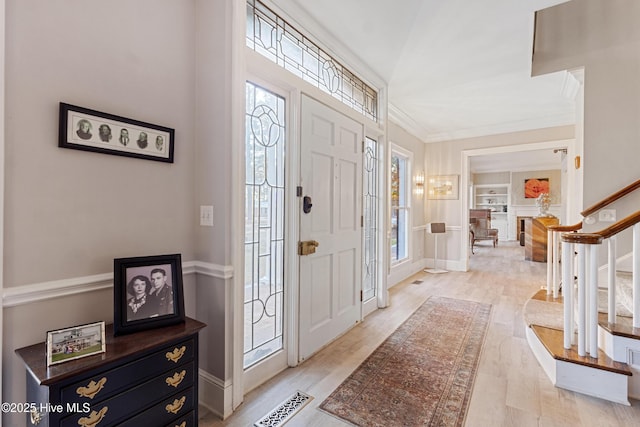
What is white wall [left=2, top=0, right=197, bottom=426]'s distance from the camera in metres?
1.22

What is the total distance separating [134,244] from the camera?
159 centimetres

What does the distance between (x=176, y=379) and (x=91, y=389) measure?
347mm

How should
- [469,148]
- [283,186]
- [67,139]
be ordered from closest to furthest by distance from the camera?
[67,139], [283,186], [469,148]

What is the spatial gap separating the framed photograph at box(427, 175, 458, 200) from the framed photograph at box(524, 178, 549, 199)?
645 centimetres

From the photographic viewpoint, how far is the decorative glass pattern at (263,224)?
78.6 inches

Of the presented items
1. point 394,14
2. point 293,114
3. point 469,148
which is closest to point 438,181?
point 469,148

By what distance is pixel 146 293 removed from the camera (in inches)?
58.0

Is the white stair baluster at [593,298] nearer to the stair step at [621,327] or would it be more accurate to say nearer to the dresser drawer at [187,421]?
the stair step at [621,327]

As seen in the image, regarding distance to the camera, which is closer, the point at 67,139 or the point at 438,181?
the point at 67,139

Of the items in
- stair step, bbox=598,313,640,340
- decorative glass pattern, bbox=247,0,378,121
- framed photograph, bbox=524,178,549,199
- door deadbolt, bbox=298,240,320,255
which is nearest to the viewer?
stair step, bbox=598,313,640,340

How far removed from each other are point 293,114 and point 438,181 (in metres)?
4.39

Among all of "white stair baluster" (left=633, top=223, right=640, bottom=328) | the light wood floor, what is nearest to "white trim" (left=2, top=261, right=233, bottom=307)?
the light wood floor

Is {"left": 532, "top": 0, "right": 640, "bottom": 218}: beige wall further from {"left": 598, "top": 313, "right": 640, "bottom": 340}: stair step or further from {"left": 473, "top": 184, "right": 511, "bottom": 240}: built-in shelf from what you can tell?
{"left": 473, "top": 184, "right": 511, "bottom": 240}: built-in shelf

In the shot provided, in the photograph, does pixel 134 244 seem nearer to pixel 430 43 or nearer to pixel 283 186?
pixel 283 186
